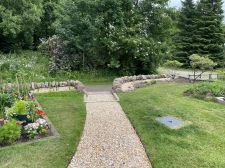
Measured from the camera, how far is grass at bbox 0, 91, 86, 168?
8.14 feet

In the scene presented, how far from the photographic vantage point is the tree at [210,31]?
1727cm

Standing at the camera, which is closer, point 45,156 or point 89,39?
point 45,156

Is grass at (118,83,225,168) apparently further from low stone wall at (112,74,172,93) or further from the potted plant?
the potted plant

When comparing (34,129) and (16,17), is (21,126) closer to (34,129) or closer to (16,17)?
(34,129)

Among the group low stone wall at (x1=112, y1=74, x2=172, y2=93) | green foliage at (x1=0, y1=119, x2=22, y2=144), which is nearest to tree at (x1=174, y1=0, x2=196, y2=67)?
low stone wall at (x1=112, y1=74, x2=172, y2=93)

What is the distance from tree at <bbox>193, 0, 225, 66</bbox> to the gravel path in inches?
674

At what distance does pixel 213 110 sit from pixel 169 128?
78.1 inches

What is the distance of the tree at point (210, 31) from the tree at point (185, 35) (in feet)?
2.32

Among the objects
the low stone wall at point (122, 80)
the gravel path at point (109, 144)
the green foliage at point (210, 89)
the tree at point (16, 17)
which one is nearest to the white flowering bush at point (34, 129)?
the gravel path at point (109, 144)

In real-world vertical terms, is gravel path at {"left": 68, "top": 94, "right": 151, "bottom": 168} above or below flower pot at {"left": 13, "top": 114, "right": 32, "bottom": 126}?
below

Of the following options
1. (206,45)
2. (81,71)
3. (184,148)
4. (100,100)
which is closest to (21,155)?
(184,148)

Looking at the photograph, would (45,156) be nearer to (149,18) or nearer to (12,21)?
(149,18)

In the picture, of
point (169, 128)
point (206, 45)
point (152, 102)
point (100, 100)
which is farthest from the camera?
point (206, 45)

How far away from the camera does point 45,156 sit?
2.63m
